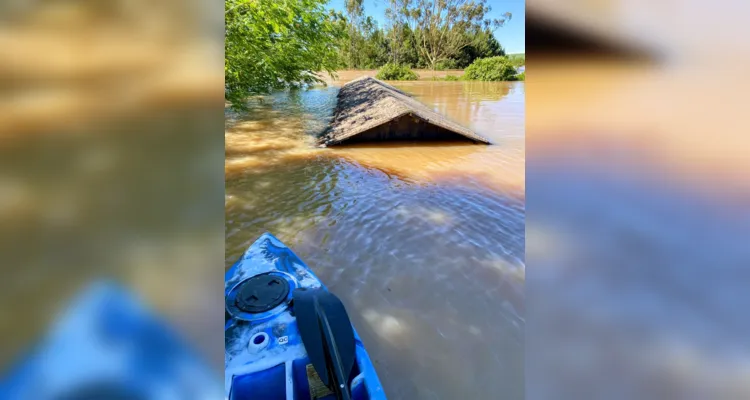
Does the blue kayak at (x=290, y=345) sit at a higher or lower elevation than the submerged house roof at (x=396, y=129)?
lower

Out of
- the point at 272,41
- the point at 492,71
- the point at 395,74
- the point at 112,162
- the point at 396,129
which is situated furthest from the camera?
the point at 395,74

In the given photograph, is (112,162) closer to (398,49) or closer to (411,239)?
(411,239)

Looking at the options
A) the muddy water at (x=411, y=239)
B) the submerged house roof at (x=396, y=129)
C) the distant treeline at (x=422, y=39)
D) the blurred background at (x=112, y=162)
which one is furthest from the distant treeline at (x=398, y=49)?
the blurred background at (x=112, y=162)

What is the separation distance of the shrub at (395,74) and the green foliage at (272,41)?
23798 mm

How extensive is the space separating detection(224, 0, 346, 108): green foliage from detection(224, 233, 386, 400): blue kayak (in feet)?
17.4

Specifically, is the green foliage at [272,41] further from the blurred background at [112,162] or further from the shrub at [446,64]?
the shrub at [446,64]

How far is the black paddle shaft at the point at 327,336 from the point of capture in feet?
8.32

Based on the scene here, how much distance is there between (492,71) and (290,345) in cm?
3251

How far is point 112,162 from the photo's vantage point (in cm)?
45

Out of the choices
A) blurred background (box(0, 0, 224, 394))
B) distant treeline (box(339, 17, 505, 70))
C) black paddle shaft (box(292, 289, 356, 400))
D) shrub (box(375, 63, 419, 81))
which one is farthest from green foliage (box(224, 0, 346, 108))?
distant treeline (box(339, 17, 505, 70))

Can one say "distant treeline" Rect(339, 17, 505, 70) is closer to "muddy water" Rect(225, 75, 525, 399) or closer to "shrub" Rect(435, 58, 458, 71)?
"shrub" Rect(435, 58, 458, 71)

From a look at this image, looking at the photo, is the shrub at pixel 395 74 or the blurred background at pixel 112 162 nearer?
the blurred background at pixel 112 162

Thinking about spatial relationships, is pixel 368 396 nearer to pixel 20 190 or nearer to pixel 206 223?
pixel 206 223

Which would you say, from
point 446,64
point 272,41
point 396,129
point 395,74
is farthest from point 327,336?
point 446,64
